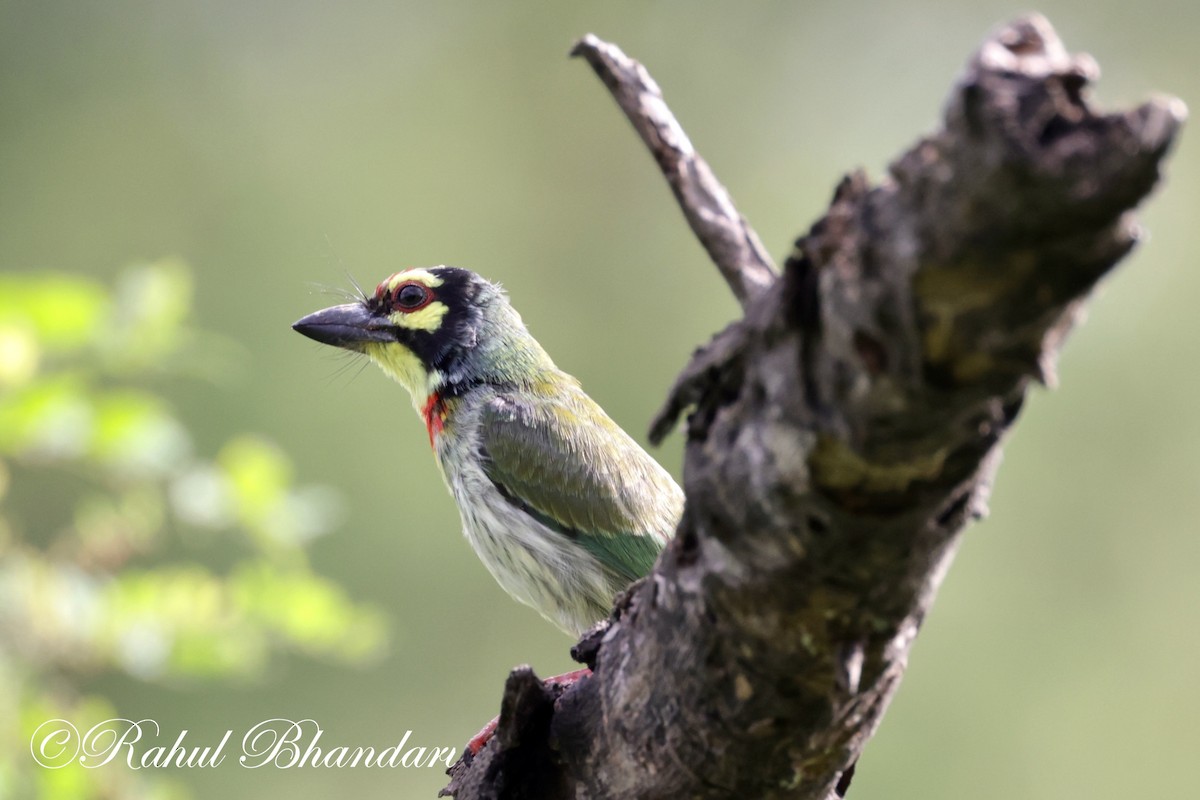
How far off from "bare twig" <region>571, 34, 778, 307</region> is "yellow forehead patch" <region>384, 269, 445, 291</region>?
128 inches

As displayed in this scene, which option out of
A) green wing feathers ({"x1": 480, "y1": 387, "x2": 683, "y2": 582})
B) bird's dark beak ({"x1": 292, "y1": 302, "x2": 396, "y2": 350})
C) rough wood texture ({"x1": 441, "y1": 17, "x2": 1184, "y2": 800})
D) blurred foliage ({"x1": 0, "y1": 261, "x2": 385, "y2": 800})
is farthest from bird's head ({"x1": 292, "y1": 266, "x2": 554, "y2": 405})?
rough wood texture ({"x1": 441, "y1": 17, "x2": 1184, "y2": 800})

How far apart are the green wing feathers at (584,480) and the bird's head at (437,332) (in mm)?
328

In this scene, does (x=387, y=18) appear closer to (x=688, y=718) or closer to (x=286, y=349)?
(x=286, y=349)

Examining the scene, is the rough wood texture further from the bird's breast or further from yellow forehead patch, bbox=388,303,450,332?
yellow forehead patch, bbox=388,303,450,332

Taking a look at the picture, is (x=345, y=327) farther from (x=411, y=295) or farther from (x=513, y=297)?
(x=513, y=297)

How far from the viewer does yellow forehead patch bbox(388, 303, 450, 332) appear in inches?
216

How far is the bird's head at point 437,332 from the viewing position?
17.6ft

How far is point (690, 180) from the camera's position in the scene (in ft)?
7.34

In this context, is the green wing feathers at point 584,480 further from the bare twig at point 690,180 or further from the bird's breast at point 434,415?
the bare twig at point 690,180

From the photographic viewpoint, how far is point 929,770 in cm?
1123

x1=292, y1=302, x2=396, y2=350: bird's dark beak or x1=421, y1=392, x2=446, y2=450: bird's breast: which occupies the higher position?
x1=292, y1=302, x2=396, y2=350: bird's dark beak

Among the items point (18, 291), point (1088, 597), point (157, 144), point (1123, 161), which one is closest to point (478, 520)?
point (18, 291)

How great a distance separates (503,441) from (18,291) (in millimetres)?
1672

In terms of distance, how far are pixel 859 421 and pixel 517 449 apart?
3.24 metres
